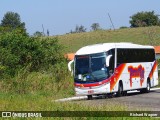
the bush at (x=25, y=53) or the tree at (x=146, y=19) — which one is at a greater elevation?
the tree at (x=146, y=19)

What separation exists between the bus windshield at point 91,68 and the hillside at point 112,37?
5194cm

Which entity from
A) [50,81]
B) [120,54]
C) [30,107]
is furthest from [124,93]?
[30,107]

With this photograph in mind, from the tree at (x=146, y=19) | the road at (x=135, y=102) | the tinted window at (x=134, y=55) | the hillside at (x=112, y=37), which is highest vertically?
the tree at (x=146, y=19)

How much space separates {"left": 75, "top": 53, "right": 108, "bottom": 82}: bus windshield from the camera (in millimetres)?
26672

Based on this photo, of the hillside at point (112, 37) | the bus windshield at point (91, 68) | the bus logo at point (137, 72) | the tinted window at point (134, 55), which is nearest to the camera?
the bus windshield at point (91, 68)

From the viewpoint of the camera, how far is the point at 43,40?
41500 millimetres

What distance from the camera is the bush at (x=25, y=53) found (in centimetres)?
3650

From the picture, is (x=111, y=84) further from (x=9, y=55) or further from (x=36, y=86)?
(x=9, y=55)

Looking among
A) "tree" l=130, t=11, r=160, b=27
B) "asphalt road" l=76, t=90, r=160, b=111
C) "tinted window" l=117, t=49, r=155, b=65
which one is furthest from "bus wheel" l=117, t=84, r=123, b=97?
"tree" l=130, t=11, r=160, b=27

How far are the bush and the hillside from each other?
40655 mm

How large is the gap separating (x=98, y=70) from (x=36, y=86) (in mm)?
5641

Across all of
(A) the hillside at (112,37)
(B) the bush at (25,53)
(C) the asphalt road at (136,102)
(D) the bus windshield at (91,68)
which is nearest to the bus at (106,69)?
(D) the bus windshield at (91,68)

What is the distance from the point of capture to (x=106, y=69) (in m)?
26.6

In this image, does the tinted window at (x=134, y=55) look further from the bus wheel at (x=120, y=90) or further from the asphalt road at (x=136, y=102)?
the asphalt road at (x=136, y=102)
